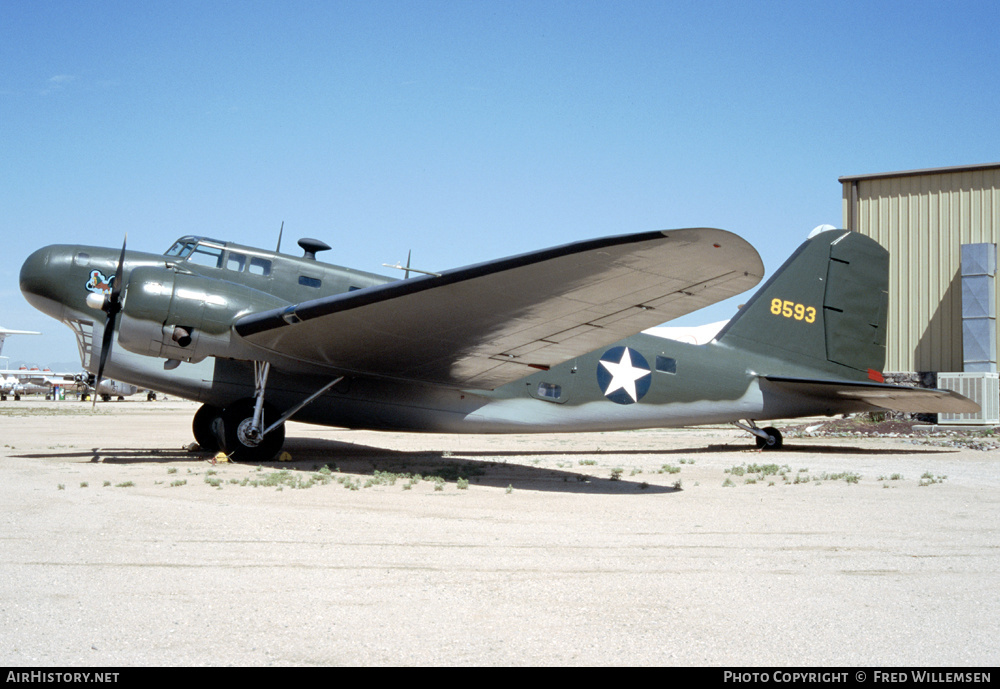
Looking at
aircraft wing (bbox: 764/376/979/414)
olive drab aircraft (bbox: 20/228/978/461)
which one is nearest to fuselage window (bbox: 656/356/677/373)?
olive drab aircraft (bbox: 20/228/978/461)

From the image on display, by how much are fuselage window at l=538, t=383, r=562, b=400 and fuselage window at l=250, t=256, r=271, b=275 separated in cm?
453

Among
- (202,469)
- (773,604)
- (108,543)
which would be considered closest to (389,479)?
(202,469)

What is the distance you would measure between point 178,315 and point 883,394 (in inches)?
444

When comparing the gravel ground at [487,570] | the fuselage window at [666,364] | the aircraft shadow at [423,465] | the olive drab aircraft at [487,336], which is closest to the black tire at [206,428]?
the olive drab aircraft at [487,336]

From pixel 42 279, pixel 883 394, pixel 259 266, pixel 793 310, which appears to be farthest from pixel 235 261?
pixel 883 394

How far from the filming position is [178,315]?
9.25m

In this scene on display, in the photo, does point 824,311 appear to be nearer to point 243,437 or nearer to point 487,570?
point 243,437

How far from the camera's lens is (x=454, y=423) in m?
11.3

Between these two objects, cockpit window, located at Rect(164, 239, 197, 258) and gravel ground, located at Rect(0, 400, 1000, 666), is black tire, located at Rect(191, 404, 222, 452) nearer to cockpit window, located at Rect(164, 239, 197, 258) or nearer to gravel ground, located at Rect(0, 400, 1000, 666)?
cockpit window, located at Rect(164, 239, 197, 258)

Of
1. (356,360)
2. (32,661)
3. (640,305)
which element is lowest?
(32,661)

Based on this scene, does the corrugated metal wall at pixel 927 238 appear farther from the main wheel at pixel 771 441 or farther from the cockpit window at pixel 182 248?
the cockpit window at pixel 182 248

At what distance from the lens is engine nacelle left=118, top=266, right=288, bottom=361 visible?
915 cm
